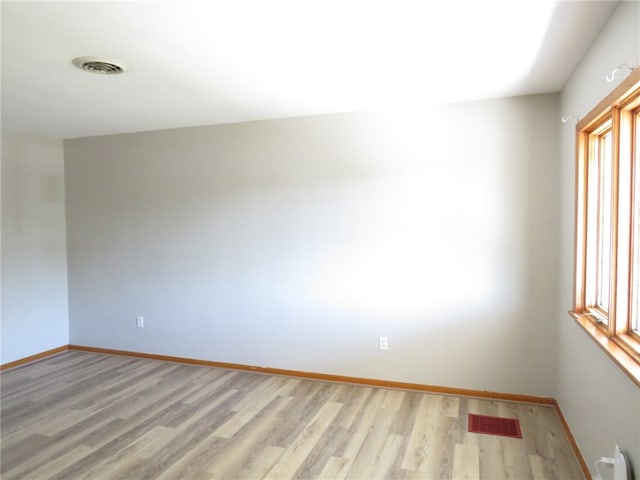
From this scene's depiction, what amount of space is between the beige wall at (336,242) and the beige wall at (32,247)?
0.19 metres

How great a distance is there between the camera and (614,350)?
1.83 m

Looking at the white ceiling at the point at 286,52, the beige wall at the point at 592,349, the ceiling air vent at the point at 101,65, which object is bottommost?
the beige wall at the point at 592,349

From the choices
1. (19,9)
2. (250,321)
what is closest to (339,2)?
(19,9)

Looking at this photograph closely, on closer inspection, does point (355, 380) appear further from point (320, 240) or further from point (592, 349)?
point (592, 349)

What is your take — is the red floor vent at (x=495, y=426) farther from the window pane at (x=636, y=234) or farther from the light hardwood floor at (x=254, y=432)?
the window pane at (x=636, y=234)

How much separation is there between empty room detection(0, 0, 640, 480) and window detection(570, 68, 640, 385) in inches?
0.6

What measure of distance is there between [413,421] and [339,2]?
2697 millimetres

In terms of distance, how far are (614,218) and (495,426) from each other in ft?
5.52

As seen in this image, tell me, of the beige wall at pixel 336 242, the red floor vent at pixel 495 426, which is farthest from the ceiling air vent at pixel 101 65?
the red floor vent at pixel 495 426

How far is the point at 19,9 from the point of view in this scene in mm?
1873

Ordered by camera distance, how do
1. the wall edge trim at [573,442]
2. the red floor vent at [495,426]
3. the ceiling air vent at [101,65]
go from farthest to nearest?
the red floor vent at [495,426] → the ceiling air vent at [101,65] → the wall edge trim at [573,442]

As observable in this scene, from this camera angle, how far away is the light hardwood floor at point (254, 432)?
2.43 metres

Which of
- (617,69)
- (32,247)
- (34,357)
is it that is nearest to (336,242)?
(617,69)

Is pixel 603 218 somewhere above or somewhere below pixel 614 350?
above
